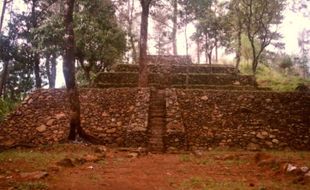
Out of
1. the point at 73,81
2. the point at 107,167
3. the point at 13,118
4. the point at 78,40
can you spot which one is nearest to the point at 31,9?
the point at 78,40

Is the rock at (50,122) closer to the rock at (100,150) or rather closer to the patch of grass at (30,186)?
the rock at (100,150)

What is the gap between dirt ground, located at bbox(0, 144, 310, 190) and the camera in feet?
24.3

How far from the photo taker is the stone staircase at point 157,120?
530 inches

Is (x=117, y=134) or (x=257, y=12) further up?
(x=257, y=12)

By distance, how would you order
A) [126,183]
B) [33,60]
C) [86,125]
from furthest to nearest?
[33,60] < [86,125] < [126,183]

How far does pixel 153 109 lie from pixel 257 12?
13022 mm

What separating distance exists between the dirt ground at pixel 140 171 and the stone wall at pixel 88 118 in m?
1.27

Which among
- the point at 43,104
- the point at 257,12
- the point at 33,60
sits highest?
the point at 257,12

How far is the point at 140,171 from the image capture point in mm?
9336

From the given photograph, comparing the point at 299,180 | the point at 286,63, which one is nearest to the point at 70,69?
the point at 299,180

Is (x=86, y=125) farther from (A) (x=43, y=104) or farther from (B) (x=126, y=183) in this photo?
(B) (x=126, y=183)

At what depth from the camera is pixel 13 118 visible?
50.0ft

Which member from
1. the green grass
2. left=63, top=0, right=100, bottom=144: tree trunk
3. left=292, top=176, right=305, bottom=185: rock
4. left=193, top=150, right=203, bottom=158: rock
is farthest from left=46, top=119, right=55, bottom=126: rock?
the green grass

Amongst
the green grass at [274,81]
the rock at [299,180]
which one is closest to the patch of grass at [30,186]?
the rock at [299,180]
